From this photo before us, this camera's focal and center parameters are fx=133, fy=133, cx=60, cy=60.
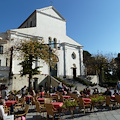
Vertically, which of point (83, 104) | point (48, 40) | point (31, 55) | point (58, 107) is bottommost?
point (83, 104)

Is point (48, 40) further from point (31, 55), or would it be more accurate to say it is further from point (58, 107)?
point (58, 107)

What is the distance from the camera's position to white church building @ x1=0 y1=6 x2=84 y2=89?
25422 mm

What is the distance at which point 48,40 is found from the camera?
31.3 metres

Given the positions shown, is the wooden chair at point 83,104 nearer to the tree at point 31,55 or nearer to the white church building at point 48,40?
the tree at point 31,55

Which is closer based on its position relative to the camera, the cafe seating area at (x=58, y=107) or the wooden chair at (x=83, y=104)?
the cafe seating area at (x=58, y=107)

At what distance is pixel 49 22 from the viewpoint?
3256 cm

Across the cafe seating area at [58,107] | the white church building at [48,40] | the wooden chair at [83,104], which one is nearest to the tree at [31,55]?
the white church building at [48,40]

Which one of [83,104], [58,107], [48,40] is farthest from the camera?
[48,40]

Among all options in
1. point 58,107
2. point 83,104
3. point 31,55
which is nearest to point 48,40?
point 31,55

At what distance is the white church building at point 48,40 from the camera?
25422 mm

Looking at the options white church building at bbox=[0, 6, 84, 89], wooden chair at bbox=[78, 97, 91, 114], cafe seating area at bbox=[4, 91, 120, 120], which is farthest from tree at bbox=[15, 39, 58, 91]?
wooden chair at bbox=[78, 97, 91, 114]

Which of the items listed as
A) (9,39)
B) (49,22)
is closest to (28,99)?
(9,39)

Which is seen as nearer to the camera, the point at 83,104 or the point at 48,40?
the point at 83,104

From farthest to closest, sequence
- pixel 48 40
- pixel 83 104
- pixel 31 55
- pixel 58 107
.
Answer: pixel 48 40, pixel 31 55, pixel 83 104, pixel 58 107
